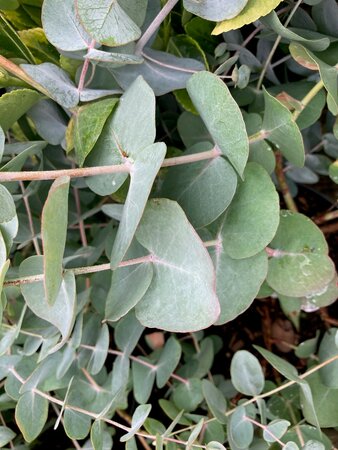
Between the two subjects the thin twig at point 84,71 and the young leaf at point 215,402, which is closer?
the thin twig at point 84,71

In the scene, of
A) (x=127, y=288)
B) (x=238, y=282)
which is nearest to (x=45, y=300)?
(x=127, y=288)

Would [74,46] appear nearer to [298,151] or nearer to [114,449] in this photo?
[298,151]

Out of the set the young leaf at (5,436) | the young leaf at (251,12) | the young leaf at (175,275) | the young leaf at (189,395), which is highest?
the young leaf at (251,12)

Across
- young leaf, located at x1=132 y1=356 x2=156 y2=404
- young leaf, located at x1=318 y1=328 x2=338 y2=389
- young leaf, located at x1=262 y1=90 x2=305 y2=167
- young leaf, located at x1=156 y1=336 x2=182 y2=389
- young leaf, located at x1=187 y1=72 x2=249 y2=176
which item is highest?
young leaf, located at x1=187 y1=72 x2=249 y2=176

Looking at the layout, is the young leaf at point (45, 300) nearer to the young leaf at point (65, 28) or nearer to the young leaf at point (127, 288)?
the young leaf at point (127, 288)

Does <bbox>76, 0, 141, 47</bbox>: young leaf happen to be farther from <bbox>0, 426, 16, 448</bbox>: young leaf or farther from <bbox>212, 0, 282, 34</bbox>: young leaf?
<bbox>0, 426, 16, 448</bbox>: young leaf

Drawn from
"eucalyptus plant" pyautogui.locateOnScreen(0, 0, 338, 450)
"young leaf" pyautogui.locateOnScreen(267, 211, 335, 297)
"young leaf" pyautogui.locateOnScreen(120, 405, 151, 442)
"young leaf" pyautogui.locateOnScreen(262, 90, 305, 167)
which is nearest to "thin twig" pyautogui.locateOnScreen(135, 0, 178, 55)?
"eucalyptus plant" pyautogui.locateOnScreen(0, 0, 338, 450)

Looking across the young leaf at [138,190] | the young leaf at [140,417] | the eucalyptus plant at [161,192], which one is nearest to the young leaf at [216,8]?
the eucalyptus plant at [161,192]

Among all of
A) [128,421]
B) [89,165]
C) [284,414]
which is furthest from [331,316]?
[89,165]

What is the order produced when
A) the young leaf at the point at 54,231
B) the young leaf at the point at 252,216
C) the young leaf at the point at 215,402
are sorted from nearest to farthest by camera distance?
the young leaf at the point at 54,231
the young leaf at the point at 252,216
the young leaf at the point at 215,402
